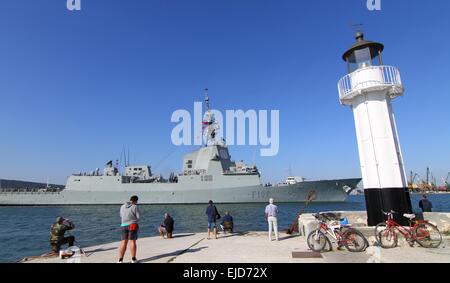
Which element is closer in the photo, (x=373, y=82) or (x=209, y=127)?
(x=373, y=82)

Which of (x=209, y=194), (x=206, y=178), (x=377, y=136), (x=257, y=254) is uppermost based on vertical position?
(x=206, y=178)

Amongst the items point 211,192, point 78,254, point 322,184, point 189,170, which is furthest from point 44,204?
point 78,254

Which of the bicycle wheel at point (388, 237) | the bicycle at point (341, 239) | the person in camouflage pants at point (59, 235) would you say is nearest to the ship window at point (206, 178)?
the person in camouflage pants at point (59, 235)

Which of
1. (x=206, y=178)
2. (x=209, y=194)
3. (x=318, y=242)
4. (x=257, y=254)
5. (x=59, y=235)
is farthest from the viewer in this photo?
(x=206, y=178)

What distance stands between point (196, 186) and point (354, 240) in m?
37.1

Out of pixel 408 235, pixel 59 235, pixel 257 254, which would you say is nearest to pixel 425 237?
pixel 408 235

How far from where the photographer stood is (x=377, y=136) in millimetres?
7273

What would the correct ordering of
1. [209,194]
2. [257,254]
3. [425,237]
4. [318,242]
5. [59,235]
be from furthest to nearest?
[209,194] → [59,235] → [425,237] → [318,242] → [257,254]

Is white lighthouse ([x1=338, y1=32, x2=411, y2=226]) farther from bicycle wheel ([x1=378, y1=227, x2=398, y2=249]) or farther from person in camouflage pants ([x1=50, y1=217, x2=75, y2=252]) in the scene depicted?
person in camouflage pants ([x1=50, y1=217, x2=75, y2=252])

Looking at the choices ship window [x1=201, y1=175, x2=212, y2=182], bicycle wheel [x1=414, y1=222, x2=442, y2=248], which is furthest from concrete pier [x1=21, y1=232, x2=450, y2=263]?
ship window [x1=201, y1=175, x2=212, y2=182]

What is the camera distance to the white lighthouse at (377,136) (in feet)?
23.3

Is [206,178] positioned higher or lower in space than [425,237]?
higher

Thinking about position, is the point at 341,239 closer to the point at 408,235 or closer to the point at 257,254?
the point at 408,235

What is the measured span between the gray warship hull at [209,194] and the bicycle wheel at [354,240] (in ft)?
113
